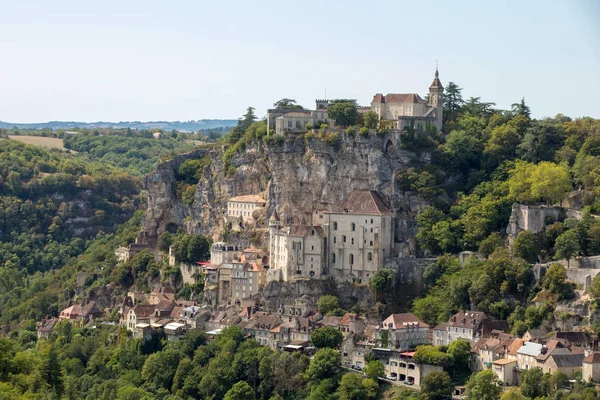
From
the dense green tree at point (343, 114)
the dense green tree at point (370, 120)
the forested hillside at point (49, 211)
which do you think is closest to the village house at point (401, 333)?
the dense green tree at point (370, 120)

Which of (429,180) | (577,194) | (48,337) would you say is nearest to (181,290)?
(48,337)

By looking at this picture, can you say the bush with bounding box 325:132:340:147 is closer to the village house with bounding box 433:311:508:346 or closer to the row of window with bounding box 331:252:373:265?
the row of window with bounding box 331:252:373:265

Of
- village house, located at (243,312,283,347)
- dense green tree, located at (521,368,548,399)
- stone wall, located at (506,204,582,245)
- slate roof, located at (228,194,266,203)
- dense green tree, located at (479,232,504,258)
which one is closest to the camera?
dense green tree, located at (521,368,548,399)

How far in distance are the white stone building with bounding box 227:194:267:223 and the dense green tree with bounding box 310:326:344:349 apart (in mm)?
14878

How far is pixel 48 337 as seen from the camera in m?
86.7

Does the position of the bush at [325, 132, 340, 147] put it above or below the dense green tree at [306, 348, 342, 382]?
above

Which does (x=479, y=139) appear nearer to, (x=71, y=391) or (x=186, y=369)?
(x=186, y=369)

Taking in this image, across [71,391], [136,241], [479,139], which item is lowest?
[71,391]

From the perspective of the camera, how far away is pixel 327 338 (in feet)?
234

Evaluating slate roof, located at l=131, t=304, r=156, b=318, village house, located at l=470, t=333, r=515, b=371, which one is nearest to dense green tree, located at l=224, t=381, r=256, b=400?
village house, located at l=470, t=333, r=515, b=371

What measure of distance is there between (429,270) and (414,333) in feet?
20.2

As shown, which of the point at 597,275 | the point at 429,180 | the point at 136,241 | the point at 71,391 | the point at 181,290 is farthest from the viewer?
A: the point at 136,241

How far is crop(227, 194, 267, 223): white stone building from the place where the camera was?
84.9 m

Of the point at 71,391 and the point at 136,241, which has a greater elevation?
the point at 136,241
